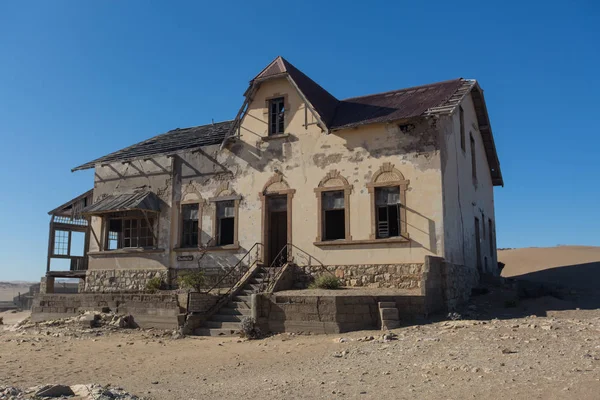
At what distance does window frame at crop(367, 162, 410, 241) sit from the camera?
56.5 ft

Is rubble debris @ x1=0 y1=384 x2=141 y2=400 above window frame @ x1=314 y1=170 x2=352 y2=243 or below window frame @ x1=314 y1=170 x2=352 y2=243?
below

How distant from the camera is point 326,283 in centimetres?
1689

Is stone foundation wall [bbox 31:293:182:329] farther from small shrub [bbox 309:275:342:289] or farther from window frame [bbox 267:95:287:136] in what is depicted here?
window frame [bbox 267:95:287:136]

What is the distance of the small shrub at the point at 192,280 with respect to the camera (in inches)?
720

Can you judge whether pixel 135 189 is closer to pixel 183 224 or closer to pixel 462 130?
pixel 183 224

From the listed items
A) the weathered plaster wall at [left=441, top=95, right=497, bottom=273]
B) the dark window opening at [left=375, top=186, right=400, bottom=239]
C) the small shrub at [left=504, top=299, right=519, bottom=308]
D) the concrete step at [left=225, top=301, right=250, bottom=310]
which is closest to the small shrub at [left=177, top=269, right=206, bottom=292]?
the concrete step at [left=225, top=301, right=250, bottom=310]

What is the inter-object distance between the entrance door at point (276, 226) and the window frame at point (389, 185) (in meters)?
3.49

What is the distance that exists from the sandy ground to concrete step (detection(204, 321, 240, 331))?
60 cm

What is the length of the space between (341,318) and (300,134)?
774cm

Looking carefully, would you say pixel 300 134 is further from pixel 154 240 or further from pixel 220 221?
pixel 154 240

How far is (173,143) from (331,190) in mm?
8350

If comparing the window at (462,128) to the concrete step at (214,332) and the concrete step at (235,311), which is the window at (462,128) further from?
the concrete step at (214,332)

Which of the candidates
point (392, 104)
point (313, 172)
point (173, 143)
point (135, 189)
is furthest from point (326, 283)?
point (173, 143)

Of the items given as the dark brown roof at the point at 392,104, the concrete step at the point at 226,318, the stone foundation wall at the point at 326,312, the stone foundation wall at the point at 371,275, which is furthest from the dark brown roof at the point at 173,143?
the stone foundation wall at the point at 326,312
